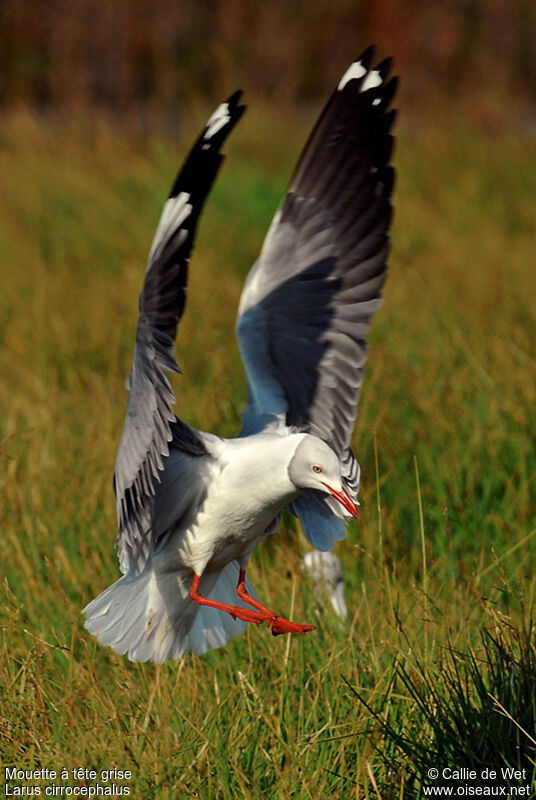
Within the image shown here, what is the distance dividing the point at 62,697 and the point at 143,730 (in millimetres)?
277

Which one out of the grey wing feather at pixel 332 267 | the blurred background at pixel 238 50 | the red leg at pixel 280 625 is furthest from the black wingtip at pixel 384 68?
the blurred background at pixel 238 50

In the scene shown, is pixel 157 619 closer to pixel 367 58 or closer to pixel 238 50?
pixel 367 58

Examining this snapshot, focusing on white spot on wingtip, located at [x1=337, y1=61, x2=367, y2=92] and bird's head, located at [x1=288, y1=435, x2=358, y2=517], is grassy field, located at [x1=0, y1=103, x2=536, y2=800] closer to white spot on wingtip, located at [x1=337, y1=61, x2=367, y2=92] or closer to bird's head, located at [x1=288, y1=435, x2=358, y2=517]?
bird's head, located at [x1=288, y1=435, x2=358, y2=517]

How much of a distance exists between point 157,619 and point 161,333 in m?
0.80

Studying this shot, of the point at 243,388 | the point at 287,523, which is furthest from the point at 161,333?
the point at 243,388

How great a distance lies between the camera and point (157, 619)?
122 inches

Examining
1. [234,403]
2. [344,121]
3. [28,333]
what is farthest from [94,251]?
[344,121]

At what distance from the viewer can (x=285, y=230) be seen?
3.20 m

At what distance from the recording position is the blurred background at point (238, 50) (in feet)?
34.6

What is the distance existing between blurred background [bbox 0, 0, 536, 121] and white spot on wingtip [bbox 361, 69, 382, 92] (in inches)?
268

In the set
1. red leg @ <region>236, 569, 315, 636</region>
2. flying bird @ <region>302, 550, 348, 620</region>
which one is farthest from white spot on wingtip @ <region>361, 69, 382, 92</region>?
red leg @ <region>236, 569, 315, 636</region>

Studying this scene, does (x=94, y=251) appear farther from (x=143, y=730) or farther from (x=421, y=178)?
(x=143, y=730)

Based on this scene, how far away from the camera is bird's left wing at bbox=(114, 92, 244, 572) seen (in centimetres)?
264

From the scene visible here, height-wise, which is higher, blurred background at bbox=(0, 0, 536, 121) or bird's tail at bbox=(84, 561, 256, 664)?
blurred background at bbox=(0, 0, 536, 121)
